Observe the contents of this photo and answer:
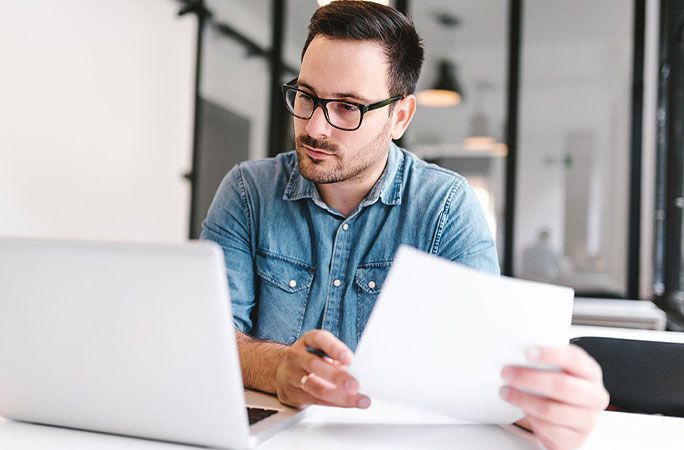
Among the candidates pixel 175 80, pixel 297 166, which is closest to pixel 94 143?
pixel 175 80

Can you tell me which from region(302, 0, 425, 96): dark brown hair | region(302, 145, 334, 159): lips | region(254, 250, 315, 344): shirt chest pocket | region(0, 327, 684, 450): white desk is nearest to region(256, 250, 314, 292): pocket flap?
region(254, 250, 315, 344): shirt chest pocket

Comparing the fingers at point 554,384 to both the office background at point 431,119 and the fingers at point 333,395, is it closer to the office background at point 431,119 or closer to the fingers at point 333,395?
the fingers at point 333,395

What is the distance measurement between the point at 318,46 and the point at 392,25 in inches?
7.7

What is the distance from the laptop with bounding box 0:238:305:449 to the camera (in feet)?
2.42

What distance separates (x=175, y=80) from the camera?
18.6 ft

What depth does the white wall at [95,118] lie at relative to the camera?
400 cm

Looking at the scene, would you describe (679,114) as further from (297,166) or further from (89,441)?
(89,441)

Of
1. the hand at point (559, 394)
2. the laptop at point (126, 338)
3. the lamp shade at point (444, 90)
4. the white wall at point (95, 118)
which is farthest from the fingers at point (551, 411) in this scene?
the lamp shade at point (444, 90)

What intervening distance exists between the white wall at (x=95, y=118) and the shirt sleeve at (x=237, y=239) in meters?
2.75

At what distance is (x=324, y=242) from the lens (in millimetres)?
1592

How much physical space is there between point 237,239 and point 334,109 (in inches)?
14.4

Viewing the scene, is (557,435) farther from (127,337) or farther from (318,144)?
(318,144)

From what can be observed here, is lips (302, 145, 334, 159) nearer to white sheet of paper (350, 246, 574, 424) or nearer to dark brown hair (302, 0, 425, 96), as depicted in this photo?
dark brown hair (302, 0, 425, 96)

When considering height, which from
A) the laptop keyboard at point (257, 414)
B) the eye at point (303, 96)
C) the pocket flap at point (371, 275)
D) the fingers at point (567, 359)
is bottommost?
the laptop keyboard at point (257, 414)
